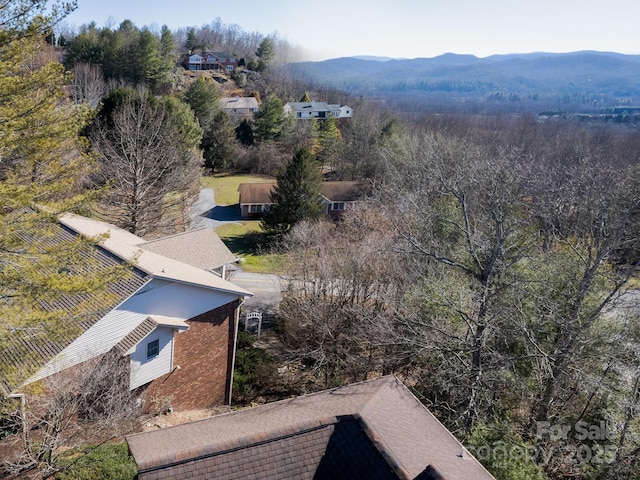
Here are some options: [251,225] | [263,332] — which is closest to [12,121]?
[263,332]

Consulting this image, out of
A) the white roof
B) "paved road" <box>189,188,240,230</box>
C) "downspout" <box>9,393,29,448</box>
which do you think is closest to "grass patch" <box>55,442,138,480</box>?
"downspout" <box>9,393,29,448</box>

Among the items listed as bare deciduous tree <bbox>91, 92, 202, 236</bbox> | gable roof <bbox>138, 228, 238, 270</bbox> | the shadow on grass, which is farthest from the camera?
the shadow on grass

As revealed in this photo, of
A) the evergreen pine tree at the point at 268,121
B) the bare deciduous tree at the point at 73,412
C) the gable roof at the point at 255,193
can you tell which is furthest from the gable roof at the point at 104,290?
the evergreen pine tree at the point at 268,121

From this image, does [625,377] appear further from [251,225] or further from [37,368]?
[251,225]

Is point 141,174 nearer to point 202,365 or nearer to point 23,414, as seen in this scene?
point 202,365

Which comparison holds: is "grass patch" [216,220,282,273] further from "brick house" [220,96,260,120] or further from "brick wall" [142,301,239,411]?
"brick house" [220,96,260,120]

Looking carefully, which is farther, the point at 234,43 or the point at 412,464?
the point at 234,43
